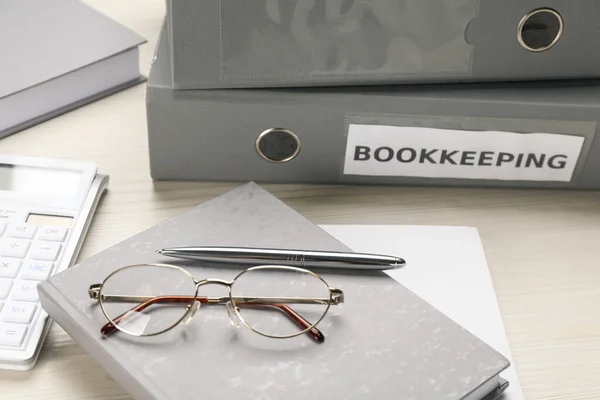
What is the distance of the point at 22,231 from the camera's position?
60 centimetres

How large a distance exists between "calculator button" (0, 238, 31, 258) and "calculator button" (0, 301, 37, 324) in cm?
5

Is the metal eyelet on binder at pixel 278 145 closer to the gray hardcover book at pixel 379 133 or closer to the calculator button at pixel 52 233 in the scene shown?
the gray hardcover book at pixel 379 133

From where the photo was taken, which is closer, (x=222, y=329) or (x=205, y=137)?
(x=222, y=329)

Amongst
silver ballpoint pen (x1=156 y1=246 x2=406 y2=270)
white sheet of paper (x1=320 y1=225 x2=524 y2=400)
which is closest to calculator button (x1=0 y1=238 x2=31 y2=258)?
silver ballpoint pen (x1=156 y1=246 x2=406 y2=270)

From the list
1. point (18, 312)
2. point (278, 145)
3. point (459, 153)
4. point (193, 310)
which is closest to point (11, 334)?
point (18, 312)

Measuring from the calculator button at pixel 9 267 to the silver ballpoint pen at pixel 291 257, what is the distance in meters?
0.11

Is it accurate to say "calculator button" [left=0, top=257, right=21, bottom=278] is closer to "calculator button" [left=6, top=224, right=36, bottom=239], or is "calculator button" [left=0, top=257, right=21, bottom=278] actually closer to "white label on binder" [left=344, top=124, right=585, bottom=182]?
"calculator button" [left=6, top=224, right=36, bottom=239]

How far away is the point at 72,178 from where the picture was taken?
2.14 ft

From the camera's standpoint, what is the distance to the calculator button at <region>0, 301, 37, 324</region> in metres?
0.54

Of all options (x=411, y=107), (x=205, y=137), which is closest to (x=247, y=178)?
(x=205, y=137)

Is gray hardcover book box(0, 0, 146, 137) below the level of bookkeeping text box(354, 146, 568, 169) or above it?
above

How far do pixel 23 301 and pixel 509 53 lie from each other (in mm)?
433

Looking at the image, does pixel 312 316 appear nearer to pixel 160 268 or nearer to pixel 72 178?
pixel 160 268

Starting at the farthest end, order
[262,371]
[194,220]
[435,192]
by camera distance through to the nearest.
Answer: [435,192], [194,220], [262,371]
